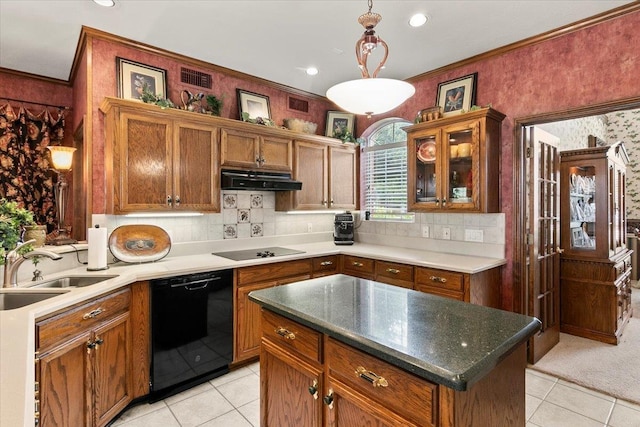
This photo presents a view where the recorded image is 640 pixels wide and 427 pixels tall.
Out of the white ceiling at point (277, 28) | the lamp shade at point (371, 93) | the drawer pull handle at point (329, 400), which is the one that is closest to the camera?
the drawer pull handle at point (329, 400)

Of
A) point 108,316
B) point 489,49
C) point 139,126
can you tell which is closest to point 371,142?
point 489,49

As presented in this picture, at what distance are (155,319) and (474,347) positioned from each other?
2207mm

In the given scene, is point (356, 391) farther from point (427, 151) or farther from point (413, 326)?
point (427, 151)

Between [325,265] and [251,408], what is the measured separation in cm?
154

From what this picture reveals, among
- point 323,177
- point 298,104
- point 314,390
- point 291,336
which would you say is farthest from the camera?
point 298,104

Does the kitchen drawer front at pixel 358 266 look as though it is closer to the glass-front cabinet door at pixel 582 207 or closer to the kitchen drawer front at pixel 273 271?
the kitchen drawer front at pixel 273 271

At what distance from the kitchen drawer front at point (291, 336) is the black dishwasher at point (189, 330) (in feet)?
3.64

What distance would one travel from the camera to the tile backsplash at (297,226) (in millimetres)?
3174

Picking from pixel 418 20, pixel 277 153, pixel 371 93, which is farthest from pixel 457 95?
pixel 371 93

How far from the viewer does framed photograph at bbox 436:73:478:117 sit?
130 inches

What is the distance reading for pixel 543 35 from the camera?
9.23 ft

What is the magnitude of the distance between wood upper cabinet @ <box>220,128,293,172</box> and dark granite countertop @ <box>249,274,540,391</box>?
1.77m

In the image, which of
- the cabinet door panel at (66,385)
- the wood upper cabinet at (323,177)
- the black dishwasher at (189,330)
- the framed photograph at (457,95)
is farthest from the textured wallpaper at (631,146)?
the cabinet door panel at (66,385)

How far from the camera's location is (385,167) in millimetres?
4320
